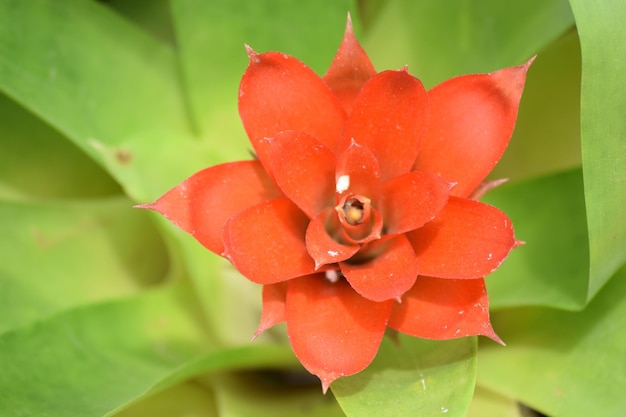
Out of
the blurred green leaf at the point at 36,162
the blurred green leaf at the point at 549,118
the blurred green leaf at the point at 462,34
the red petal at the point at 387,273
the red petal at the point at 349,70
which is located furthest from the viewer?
the blurred green leaf at the point at 36,162

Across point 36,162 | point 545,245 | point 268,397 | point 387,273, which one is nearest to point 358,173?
point 387,273

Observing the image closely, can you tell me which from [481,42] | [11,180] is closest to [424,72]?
[481,42]

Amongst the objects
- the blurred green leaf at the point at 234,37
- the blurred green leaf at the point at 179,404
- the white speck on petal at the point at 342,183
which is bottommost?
the blurred green leaf at the point at 179,404

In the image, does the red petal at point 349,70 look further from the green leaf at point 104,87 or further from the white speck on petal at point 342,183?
the green leaf at point 104,87

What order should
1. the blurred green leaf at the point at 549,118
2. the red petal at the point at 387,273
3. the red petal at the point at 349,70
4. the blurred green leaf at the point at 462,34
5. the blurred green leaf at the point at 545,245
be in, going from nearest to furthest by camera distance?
the red petal at the point at 387,273, the red petal at the point at 349,70, the blurred green leaf at the point at 545,245, the blurred green leaf at the point at 462,34, the blurred green leaf at the point at 549,118

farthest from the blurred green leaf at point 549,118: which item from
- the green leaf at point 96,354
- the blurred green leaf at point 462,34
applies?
the green leaf at point 96,354

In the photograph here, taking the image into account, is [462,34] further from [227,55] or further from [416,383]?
[416,383]

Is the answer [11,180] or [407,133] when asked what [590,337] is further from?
[11,180]
